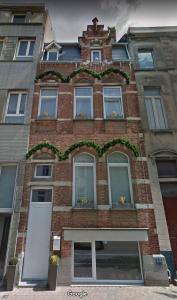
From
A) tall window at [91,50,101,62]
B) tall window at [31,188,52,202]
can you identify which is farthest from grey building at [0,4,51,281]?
tall window at [91,50,101,62]

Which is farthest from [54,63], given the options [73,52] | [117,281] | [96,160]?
[117,281]

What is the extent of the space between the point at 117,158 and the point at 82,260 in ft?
14.5

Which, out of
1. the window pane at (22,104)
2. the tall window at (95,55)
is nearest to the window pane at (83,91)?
the tall window at (95,55)

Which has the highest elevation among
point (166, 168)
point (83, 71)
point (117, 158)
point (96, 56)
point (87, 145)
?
point (96, 56)

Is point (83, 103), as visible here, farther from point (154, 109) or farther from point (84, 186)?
point (84, 186)

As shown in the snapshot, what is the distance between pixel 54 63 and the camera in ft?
39.9

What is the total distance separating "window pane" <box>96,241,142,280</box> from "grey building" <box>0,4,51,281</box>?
10.7ft

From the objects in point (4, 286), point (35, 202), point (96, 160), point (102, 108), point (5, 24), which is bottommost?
point (4, 286)

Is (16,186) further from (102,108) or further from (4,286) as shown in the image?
(102,108)

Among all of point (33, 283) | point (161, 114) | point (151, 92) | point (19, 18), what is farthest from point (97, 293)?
point (19, 18)

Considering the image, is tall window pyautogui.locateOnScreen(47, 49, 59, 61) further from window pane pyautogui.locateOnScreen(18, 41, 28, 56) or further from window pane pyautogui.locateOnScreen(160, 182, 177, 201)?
window pane pyautogui.locateOnScreen(160, 182, 177, 201)

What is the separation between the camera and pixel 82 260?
8109mm

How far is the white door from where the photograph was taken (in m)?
7.96

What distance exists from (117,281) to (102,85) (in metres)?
8.95
